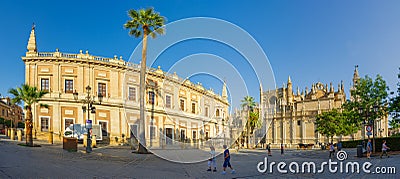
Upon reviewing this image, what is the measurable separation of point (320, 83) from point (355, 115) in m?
50.7

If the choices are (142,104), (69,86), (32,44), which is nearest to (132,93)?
(69,86)

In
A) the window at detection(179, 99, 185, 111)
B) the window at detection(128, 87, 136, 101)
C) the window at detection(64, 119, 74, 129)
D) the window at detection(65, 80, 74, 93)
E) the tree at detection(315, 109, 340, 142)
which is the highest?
the window at detection(65, 80, 74, 93)

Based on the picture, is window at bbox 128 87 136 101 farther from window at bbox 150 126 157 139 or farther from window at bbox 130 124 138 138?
window at bbox 150 126 157 139

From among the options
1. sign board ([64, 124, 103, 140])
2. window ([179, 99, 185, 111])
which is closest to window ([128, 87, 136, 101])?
sign board ([64, 124, 103, 140])

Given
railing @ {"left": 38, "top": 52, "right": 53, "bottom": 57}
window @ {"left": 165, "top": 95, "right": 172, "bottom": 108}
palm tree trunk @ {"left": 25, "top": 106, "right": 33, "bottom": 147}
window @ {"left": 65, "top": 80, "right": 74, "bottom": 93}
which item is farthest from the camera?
window @ {"left": 65, "top": 80, "right": 74, "bottom": 93}

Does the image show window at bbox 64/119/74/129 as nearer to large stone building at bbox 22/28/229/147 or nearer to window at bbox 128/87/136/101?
large stone building at bbox 22/28/229/147

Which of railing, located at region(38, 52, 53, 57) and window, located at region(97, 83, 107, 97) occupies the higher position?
railing, located at region(38, 52, 53, 57)

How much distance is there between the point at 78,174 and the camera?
1444 centimetres

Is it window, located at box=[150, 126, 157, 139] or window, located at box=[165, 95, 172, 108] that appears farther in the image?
window, located at box=[150, 126, 157, 139]

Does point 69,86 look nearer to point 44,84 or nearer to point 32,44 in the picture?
point 44,84

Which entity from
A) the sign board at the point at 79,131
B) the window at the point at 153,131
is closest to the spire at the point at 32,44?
the sign board at the point at 79,131

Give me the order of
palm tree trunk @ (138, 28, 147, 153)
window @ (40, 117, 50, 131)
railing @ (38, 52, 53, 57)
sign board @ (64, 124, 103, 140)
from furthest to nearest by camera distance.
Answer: railing @ (38, 52, 53, 57) → window @ (40, 117, 50, 131) → sign board @ (64, 124, 103, 140) → palm tree trunk @ (138, 28, 147, 153)

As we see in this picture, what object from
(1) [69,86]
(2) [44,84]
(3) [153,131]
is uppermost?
(2) [44,84]

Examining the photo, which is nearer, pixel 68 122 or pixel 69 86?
pixel 68 122
